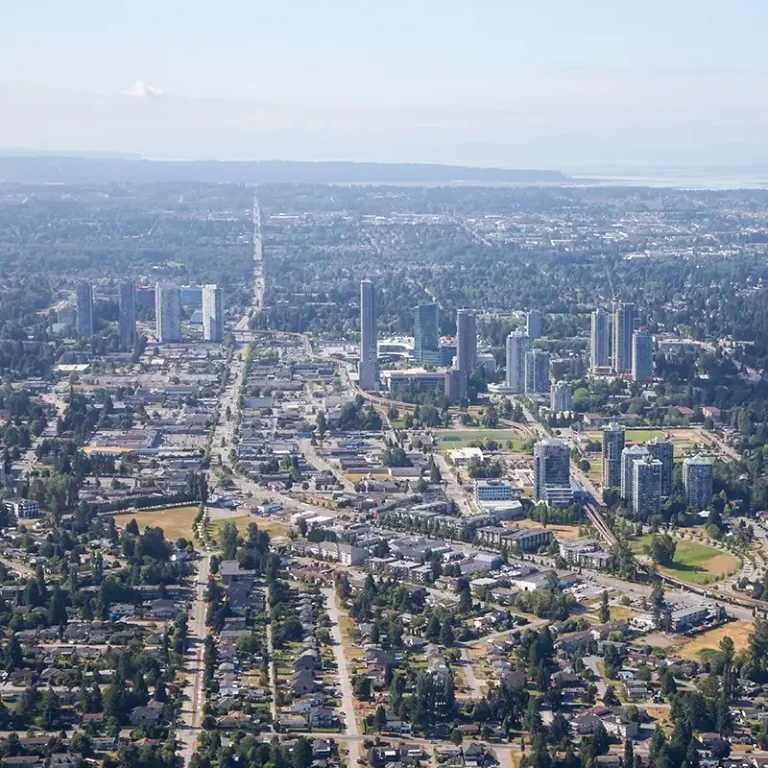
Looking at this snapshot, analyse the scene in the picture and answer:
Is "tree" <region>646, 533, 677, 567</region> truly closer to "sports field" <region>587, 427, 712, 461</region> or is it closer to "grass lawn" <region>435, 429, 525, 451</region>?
"sports field" <region>587, 427, 712, 461</region>

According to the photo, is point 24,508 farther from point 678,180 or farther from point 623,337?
point 678,180

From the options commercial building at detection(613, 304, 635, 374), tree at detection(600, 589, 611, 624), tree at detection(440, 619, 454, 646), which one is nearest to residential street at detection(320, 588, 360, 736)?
tree at detection(440, 619, 454, 646)

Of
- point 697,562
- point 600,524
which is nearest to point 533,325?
point 600,524

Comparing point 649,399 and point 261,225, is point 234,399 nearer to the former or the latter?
point 649,399

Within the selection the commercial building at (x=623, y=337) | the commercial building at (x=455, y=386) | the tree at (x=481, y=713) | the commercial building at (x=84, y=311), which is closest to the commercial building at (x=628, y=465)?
the commercial building at (x=455, y=386)

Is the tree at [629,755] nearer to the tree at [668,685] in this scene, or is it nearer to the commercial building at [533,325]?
the tree at [668,685]

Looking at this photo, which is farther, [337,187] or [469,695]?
[337,187]

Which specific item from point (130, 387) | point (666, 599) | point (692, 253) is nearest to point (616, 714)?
point (666, 599)
